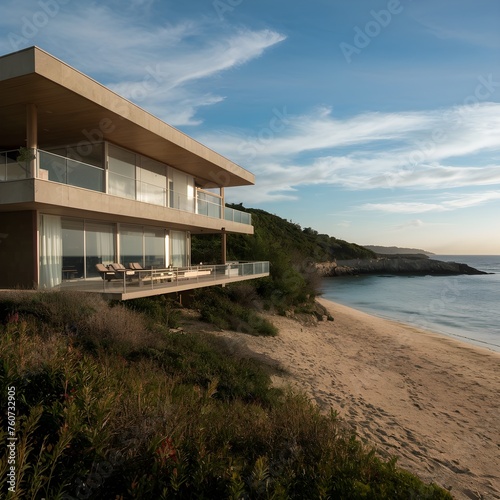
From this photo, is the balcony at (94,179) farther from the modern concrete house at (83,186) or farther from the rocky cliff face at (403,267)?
the rocky cliff face at (403,267)

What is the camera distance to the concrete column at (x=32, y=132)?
11.0m

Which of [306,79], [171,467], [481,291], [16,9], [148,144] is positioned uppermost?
[16,9]

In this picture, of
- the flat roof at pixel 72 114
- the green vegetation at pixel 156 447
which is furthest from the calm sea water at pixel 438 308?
the green vegetation at pixel 156 447

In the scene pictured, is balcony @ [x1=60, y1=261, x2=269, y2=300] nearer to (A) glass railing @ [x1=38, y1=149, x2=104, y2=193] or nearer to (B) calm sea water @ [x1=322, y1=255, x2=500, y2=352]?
(A) glass railing @ [x1=38, y1=149, x2=104, y2=193]

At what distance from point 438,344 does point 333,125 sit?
47.2ft

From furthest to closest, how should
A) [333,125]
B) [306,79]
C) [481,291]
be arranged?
1. [481,291]
2. [333,125]
3. [306,79]

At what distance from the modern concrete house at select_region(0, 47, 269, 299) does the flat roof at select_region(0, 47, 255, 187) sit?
0.11 ft

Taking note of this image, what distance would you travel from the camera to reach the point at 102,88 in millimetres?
12305

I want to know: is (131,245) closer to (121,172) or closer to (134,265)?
(134,265)

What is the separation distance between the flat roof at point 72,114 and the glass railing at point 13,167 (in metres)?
1.73

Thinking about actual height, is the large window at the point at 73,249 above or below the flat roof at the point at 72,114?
below

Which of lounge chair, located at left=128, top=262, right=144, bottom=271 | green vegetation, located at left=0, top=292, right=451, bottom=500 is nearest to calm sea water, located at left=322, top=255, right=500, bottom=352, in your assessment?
lounge chair, located at left=128, top=262, right=144, bottom=271

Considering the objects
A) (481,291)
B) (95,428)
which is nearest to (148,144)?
(95,428)

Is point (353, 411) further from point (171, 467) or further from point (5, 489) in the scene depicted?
point (5, 489)
